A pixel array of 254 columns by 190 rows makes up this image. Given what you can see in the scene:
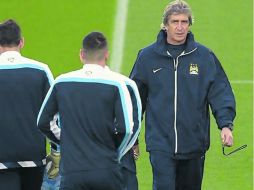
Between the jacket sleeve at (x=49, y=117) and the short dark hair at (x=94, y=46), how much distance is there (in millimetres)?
388

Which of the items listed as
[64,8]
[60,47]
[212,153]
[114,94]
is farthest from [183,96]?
[64,8]

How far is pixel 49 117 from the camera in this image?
28.9 feet

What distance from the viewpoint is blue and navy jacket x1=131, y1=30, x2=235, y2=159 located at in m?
9.94

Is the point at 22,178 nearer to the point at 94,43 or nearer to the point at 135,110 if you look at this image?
the point at 135,110

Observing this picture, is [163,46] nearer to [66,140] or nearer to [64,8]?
[66,140]

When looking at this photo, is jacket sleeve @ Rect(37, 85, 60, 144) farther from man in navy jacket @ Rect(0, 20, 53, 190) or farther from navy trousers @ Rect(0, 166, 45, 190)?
navy trousers @ Rect(0, 166, 45, 190)

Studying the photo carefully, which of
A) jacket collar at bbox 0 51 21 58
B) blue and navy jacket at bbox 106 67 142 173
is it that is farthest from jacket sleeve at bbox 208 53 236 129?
jacket collar at bbox 0 51 21 58

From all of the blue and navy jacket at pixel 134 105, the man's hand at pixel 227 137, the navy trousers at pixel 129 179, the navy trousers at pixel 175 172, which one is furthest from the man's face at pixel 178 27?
the navy trousers at pixel 129 179

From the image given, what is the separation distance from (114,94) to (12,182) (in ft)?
4.24

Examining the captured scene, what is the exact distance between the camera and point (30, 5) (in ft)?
66.0

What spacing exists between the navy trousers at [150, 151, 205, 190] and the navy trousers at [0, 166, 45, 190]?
1.13m

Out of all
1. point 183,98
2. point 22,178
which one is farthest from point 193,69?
point 22,178

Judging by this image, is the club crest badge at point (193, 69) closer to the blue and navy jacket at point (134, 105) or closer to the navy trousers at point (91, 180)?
Result: the blue and navy jacket at point (134, 105)

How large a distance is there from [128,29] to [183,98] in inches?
362
